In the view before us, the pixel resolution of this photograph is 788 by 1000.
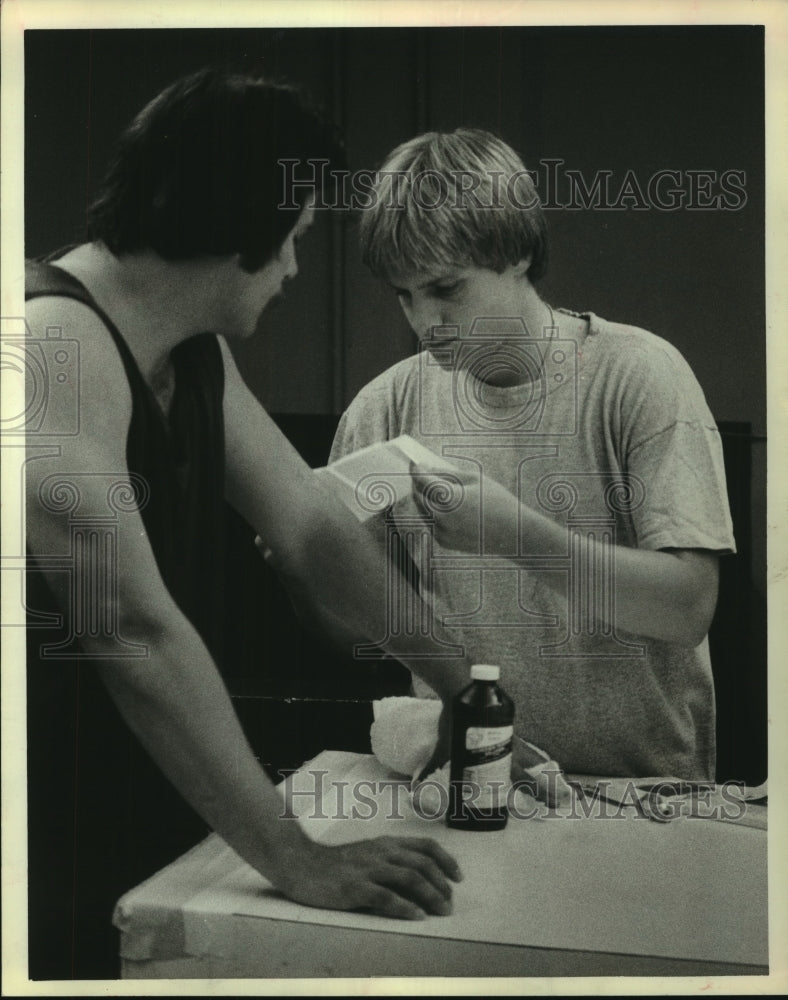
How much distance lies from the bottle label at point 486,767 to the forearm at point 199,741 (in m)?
0.27

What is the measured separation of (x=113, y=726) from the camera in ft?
5.52

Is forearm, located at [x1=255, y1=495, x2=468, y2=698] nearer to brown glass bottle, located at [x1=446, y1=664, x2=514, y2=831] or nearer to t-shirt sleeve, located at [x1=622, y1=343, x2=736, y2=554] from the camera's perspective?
brown glass bottle, located at [x1=446, y1=664, x2=514, y2=831]

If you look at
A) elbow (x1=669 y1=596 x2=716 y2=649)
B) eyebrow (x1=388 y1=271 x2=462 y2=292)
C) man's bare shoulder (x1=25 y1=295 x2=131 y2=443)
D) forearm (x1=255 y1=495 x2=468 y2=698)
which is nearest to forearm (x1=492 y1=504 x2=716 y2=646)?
elbow (x1=669 y1=596 x2=716 y2=649)

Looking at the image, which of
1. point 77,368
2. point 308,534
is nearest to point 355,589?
point 308,534

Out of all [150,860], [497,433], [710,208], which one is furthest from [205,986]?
[710,208]

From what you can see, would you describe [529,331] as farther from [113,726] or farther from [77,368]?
[113,726]

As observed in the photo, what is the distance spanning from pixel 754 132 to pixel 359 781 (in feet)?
4.00

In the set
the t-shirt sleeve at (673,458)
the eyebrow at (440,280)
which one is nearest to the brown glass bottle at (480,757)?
the t-shirt sleeve at (673,458)

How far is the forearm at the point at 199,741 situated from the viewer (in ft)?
5.41

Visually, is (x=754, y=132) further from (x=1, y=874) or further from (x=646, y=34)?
(x=1, y=874)

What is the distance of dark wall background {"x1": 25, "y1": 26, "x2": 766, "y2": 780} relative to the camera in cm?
171

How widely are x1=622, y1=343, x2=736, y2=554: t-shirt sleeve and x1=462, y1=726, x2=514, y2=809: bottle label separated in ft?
1.25

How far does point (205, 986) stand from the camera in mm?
1708

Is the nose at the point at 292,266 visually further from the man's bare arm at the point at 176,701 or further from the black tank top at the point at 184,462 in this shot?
the man's bare arm at the point at 176,701
